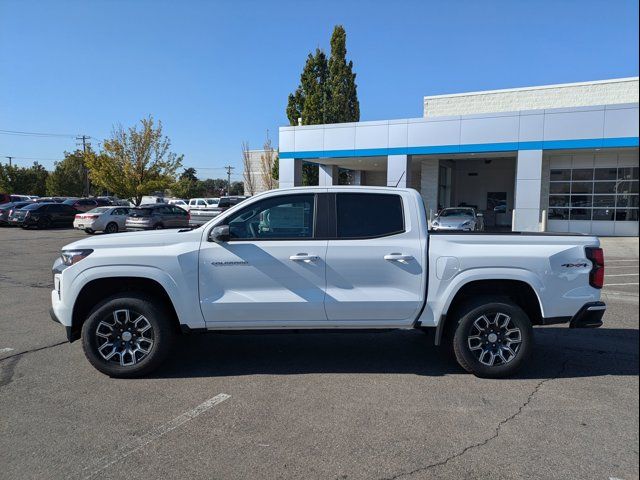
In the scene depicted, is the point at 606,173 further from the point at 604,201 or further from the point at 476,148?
the point at 476,148

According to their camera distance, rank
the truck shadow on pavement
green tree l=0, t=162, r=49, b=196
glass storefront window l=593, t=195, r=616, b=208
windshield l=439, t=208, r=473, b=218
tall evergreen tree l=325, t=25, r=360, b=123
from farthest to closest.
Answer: green tree l=0, t=162, r=49, b=196, tall evergreen tree l=325, t=25, r=360, b=123, glass storefront window l=593, t=195, r=616, b=208, windshield l=439, t=208, r=473, b=218, the truck shadow on pavement

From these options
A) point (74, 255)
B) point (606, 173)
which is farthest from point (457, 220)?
point (74, 255)

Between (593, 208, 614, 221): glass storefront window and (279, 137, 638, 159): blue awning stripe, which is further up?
(279, 137, 638, 159): blue awning stripe

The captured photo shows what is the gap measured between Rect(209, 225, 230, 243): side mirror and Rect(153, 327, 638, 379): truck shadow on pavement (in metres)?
1.24

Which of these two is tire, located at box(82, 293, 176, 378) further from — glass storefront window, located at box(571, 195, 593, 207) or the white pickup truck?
glass storefront window, located at box(571, 195, 593, 207)

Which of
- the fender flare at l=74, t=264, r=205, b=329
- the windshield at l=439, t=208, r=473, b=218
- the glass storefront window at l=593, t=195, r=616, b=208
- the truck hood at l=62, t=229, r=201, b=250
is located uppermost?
the glass storefront window at l=593, t=195, r=616, b=208

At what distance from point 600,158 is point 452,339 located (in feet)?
79.5

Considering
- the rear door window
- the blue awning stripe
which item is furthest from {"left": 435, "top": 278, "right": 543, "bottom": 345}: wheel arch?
the blue awning stripe

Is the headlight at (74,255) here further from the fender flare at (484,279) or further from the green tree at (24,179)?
the green tree at (24,179)

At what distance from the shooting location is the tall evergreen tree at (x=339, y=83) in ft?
122

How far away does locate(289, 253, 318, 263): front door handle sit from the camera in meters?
4.78

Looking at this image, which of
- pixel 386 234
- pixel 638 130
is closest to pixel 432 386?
pixel 386 234

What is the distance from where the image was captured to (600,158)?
81.0ft

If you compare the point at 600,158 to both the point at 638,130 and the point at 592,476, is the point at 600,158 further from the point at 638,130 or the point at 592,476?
the point at 638,130
